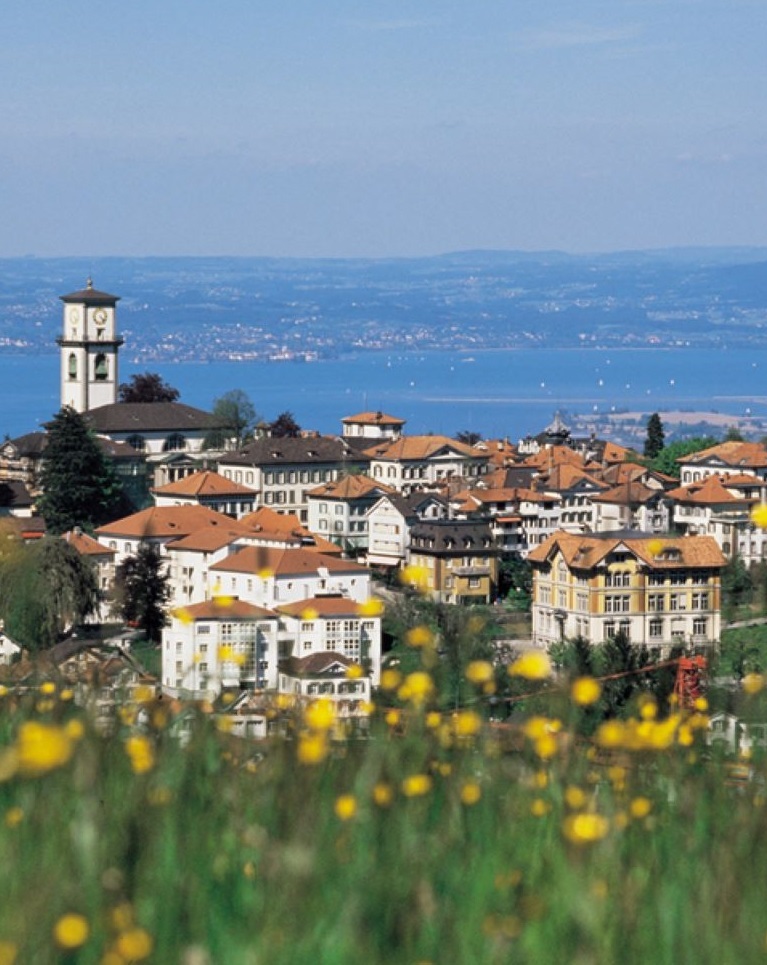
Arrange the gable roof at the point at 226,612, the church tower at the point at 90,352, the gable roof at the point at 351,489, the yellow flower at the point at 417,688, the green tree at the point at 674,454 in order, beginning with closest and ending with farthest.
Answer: the yellow flower at the point at 417,688, the gable roof at the point at 226,612, the gable roof at the point at 351,489, the green tree at the point at 674,454, the church tower at the point at 90,352

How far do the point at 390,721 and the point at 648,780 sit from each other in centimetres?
46

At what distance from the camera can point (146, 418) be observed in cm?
4206

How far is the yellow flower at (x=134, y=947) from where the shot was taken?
7.41ft

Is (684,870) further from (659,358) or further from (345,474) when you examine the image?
(659,358)

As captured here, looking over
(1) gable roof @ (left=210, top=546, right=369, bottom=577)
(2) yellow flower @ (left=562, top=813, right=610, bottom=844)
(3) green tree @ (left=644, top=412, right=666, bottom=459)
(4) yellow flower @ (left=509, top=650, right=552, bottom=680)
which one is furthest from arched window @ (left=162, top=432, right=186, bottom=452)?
(2) yellow flower @ (left=562, top=813, right=610, bottom=844)

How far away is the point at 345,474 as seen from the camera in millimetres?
40031

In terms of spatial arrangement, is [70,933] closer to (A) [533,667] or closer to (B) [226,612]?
(A) [533,667]

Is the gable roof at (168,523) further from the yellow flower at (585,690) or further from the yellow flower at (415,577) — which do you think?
the yellow flower at (585,690)

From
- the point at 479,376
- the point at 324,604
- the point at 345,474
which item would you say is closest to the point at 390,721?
the point at 324,604

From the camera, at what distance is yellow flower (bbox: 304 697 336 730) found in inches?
129

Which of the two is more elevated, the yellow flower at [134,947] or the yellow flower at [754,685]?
the yellow flower at [754,685]

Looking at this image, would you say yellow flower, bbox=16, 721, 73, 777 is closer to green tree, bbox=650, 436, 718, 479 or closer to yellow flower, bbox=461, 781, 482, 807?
yellow flower, bbox=461, 781, 482, 807

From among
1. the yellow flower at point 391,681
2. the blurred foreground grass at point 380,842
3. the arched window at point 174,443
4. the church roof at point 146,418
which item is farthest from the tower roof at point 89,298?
the blurred foreground grass at point 380,842

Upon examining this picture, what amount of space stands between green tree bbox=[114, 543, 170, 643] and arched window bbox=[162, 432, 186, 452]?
33.4 feet
